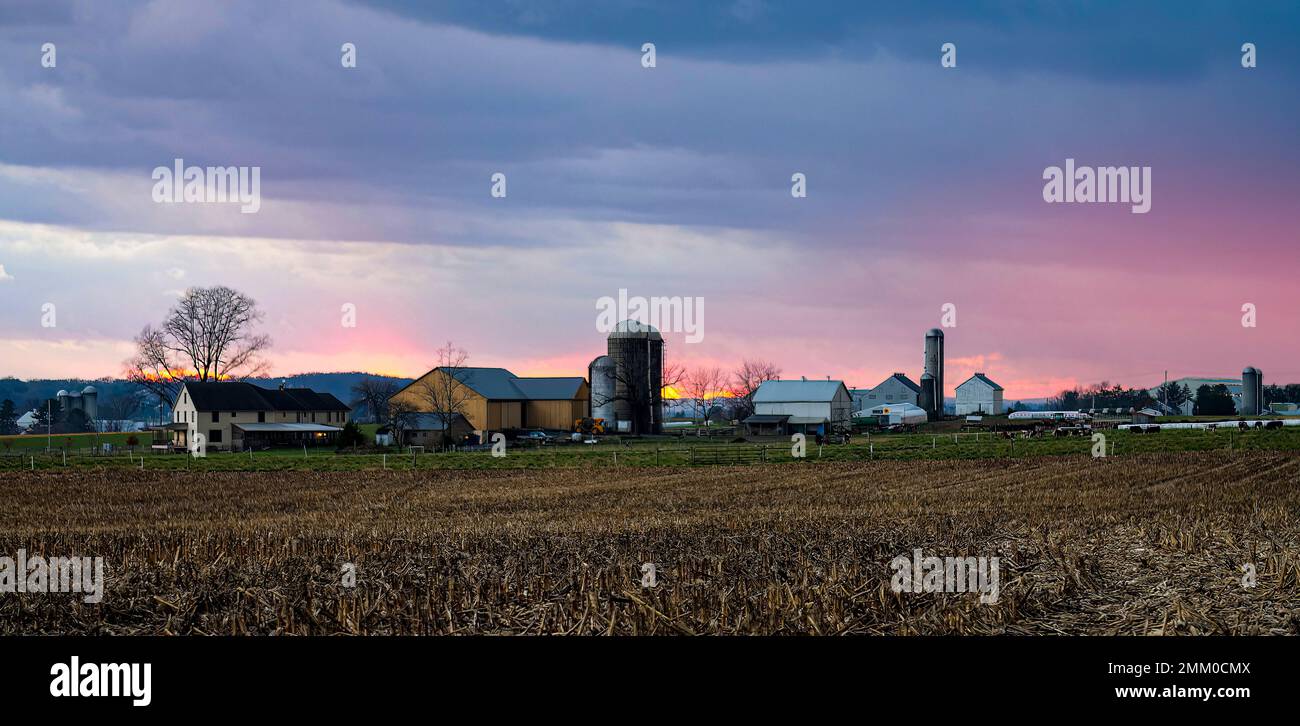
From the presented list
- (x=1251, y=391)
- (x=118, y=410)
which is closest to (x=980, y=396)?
(x=1251, y=391)

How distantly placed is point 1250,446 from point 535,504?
43233 millimetres

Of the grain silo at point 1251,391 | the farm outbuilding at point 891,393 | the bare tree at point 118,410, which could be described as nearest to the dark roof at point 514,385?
the farm outbuilding at point 891,393

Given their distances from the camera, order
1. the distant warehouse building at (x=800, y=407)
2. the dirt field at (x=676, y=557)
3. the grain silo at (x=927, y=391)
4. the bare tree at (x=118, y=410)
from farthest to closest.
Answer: the bare tree at (x=118, y=410), the grain silo at (x=927, y=391), the distant warehouse building at (x=800, y=407), the dirt field at (x=676, y=557)

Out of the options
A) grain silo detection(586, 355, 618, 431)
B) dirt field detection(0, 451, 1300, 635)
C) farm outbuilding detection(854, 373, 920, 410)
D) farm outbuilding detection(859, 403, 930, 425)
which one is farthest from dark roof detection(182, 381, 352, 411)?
farm outbuilding detection(854, 373, 920, 410)

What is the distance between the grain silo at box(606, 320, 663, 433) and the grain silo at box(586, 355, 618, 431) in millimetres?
408

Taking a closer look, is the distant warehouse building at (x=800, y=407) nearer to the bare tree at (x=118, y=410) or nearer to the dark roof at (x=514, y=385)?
the dark roof at (x=514, y=385)

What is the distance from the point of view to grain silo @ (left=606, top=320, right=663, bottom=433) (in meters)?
98.2

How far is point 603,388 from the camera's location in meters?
99.9

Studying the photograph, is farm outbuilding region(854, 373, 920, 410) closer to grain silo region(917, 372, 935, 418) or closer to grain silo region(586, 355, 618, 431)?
grain silo region(917, 372, 935, 418)

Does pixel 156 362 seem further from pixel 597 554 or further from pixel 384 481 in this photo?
pixel 597 554

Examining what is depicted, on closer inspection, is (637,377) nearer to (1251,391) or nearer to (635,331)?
(635,331)

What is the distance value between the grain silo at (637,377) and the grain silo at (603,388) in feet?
1.34

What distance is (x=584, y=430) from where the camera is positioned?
90.0 meters

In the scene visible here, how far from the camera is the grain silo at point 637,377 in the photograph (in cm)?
9825
